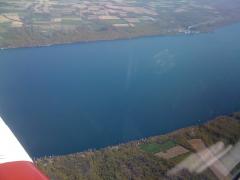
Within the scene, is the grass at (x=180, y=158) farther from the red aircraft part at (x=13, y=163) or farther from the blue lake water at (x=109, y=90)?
the red aircraft part at (x=13, y=163)

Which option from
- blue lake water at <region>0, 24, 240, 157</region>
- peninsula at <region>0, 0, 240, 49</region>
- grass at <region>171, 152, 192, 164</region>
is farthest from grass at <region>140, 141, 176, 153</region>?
peninsula at <region>0, 0, 240, 49</region>

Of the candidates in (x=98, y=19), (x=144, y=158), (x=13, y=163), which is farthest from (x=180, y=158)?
(x=98, y=19)

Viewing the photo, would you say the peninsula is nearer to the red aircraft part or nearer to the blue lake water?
the blue lake water

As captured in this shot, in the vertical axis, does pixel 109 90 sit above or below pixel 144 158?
below

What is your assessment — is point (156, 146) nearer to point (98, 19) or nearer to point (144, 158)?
point (144, 158)

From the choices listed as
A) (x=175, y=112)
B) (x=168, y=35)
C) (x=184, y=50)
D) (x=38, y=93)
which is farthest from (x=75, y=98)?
(x=168, y=35)

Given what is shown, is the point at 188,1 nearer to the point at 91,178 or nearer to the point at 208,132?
the point at 208,132
